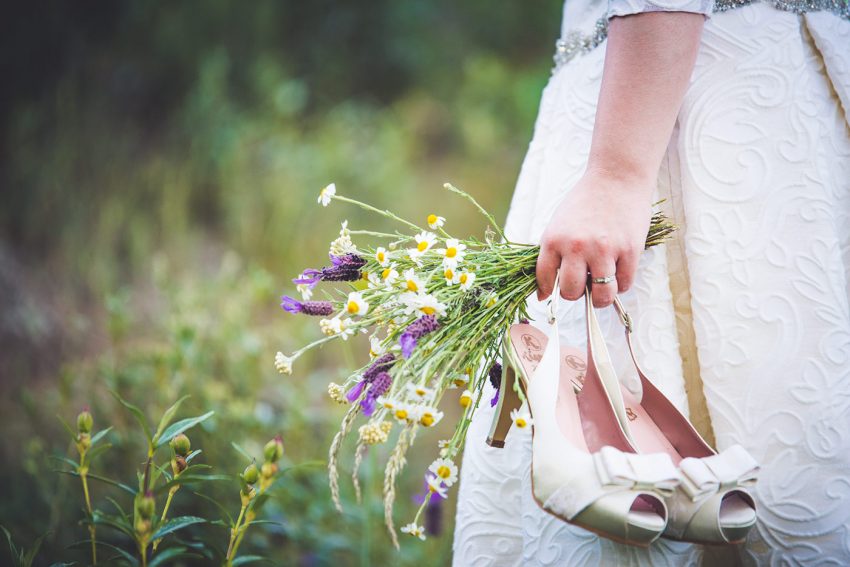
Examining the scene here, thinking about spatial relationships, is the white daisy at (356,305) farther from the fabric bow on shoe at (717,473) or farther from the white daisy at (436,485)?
the fabric bow on shoe at (717,473)

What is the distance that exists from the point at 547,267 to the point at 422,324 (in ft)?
0.65

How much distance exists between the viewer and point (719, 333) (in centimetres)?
85

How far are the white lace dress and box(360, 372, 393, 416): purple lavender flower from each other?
0.28 metres

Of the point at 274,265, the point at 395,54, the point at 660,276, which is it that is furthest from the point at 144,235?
the point at 395,54

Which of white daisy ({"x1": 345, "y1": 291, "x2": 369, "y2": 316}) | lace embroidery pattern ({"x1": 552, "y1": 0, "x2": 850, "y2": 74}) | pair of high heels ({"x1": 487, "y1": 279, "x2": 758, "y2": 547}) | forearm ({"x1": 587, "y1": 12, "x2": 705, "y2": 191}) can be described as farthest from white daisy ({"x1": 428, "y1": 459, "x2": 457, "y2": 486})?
lace embroidery pattern ({"x1": 552, "y1": 0, "x2": 850, "y2": 74})

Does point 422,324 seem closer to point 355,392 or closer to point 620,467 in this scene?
point 355,392

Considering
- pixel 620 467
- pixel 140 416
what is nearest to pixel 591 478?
pixel 620 467

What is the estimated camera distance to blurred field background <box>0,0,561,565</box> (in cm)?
184

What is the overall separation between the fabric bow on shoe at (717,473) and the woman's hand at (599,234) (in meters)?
0.23

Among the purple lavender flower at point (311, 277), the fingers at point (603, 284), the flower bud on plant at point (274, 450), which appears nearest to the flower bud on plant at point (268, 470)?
the flower bud on plant at point (274, 450)

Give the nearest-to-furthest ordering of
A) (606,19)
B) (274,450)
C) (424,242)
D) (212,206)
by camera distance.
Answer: (274,450) → (424,242) → (606,19) → (212,206)

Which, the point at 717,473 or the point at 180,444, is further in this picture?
the point at 180,444

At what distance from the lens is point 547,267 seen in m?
0.84

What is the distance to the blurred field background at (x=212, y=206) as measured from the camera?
1.84 metres
